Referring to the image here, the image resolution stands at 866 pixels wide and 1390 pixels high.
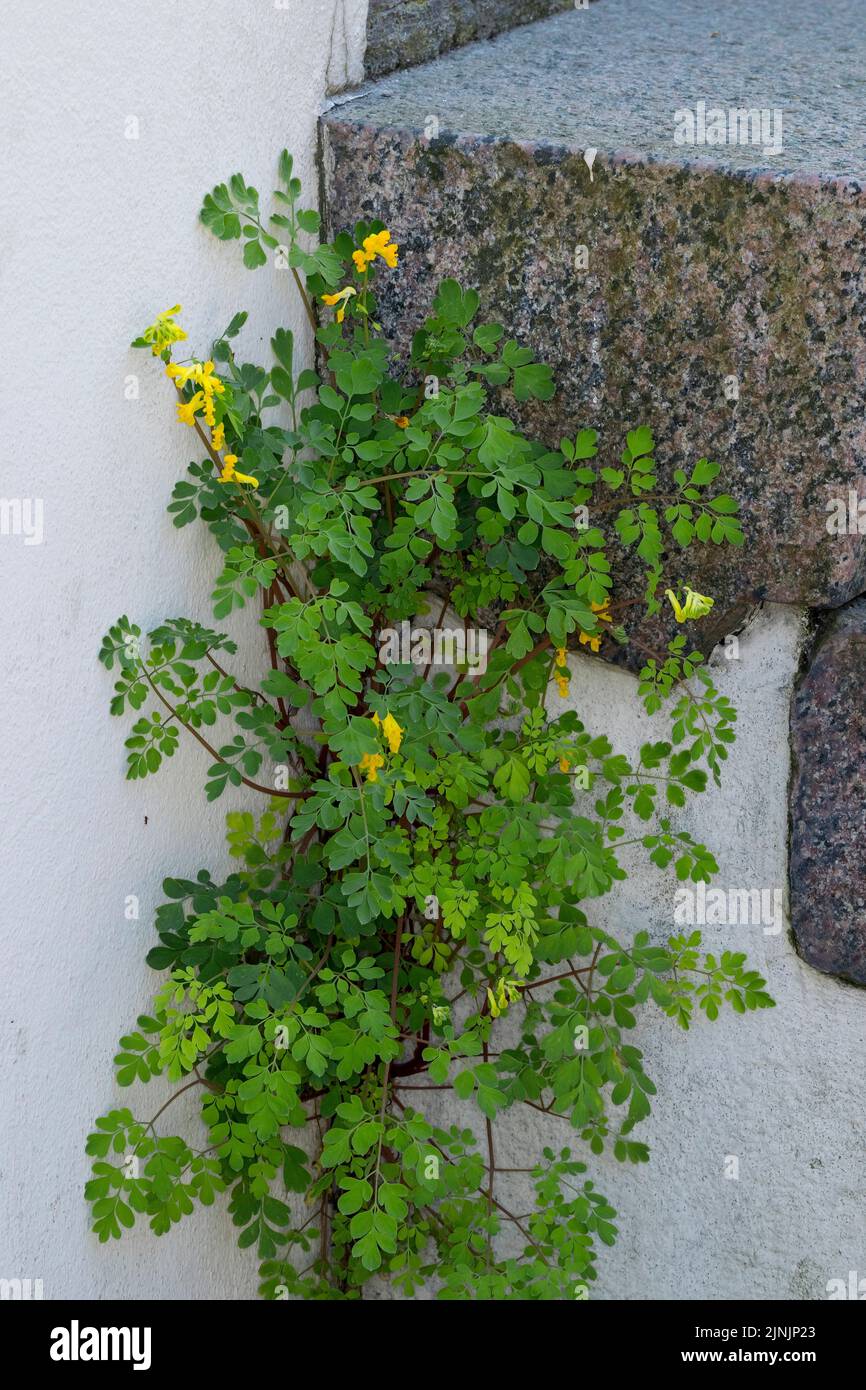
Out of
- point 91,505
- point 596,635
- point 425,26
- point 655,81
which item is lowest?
point 596,635

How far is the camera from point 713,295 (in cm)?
206

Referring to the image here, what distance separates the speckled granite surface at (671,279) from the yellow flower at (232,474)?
1.46 ft

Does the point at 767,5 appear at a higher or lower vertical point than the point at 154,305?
higher

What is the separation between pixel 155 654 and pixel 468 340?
0.74 m

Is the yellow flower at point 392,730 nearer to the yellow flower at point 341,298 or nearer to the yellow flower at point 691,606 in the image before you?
the yellow flower at point 691,606

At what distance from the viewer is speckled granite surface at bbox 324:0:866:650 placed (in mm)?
2025

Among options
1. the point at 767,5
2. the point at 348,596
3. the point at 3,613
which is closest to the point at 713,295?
the point at 348,596

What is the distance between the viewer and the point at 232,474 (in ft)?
6.55

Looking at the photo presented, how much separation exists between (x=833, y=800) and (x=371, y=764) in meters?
0.78

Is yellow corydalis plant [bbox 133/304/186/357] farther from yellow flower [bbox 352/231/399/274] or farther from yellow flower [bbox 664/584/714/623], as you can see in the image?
yellow flower [bbox 664/584/714/623]

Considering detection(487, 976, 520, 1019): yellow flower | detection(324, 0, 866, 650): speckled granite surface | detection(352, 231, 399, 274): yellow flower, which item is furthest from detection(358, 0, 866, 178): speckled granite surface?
detection(487, 976, 520, 1019): yellow flower

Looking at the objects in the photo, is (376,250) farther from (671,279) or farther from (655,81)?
(655,81)

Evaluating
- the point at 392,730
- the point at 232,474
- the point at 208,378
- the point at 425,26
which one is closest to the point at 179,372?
the point at 208,378

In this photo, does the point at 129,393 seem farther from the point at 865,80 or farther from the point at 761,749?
the point at 865,80
